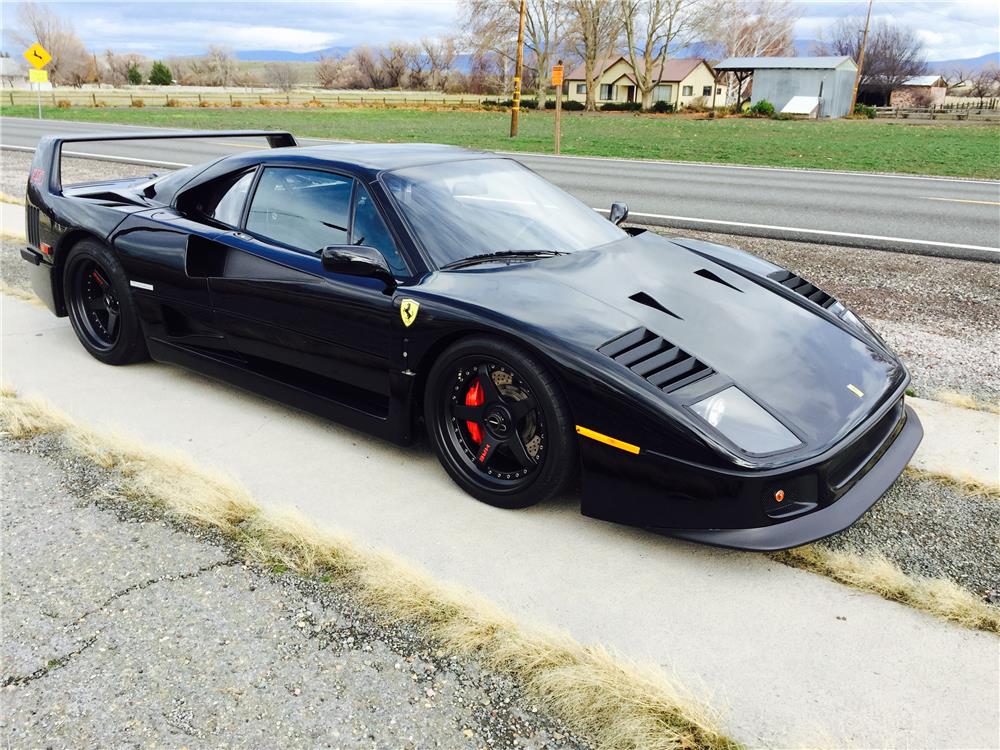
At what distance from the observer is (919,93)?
78.6 metres

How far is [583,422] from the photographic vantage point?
290 centimetres

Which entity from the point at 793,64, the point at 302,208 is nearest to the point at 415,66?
the point at 793,64

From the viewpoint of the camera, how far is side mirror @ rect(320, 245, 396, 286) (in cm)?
340

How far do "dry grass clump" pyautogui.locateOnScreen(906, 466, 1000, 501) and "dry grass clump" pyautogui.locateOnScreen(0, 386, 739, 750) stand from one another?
6.02ft

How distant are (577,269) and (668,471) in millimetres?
1133

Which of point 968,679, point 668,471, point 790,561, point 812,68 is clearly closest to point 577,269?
point 668,471

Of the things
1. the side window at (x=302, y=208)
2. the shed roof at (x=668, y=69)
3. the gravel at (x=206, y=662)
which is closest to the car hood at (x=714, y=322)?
the side window at (x=302, y=208)

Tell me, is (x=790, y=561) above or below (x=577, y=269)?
below

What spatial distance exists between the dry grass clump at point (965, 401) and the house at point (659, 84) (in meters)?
78.2

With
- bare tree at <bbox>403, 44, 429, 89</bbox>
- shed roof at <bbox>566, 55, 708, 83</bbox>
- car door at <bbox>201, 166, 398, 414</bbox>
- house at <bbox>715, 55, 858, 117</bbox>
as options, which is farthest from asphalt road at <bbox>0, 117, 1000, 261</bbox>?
bare tree at <bbox>403, 44, 429, 89</bbox>

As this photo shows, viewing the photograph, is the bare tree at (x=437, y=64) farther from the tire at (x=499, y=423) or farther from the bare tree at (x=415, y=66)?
the tire at (x=499, y=423)

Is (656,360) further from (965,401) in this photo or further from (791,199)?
(791,199)

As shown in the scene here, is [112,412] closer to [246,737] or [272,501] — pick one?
[272,501]

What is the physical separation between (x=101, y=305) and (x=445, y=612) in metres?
3.35
